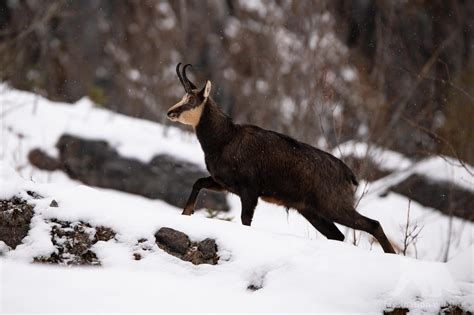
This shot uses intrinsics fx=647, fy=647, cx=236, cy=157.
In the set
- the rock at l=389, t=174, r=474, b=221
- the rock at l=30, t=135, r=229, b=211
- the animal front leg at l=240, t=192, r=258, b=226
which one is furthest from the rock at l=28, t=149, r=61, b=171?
the animal front leg at l=240, t=192, r=258, b=226

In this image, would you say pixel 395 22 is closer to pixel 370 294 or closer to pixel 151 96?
pixel 151 96

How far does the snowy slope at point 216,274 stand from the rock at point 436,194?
7660mm

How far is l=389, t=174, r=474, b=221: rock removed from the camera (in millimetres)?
12703

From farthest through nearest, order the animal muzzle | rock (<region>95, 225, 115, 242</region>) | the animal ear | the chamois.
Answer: the animal ear
the animal muzzle
the chamois
rock (<region>95, 225, 115, 242</region>)

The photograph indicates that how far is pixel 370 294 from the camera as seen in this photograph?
5043 millimetres

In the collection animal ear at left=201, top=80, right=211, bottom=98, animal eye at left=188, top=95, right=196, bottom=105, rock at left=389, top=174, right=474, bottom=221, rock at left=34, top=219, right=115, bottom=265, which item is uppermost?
rock at left=389, top=174, right=474, bottom=221

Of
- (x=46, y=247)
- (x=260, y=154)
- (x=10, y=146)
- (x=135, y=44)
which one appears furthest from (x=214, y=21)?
(x=46, y=247)

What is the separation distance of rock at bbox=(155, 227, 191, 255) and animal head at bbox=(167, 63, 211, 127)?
177cm

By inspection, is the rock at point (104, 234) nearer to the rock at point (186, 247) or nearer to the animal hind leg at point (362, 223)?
the rock at point (186, 247)

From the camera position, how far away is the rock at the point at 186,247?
5.36m

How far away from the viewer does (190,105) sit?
7039 mm

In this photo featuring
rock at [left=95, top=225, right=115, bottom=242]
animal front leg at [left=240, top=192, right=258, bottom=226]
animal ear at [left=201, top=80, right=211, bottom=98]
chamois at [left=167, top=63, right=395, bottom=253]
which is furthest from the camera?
animal ear at [left=201, top=80, right=211, bottom=98]

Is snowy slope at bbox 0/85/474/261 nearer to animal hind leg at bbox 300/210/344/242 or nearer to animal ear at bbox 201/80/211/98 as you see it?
animal hind leg at bbox 300/210/344/242

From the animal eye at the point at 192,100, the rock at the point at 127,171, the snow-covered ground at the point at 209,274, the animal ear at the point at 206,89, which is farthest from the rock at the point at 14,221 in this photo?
the rock at the point at 127,171
